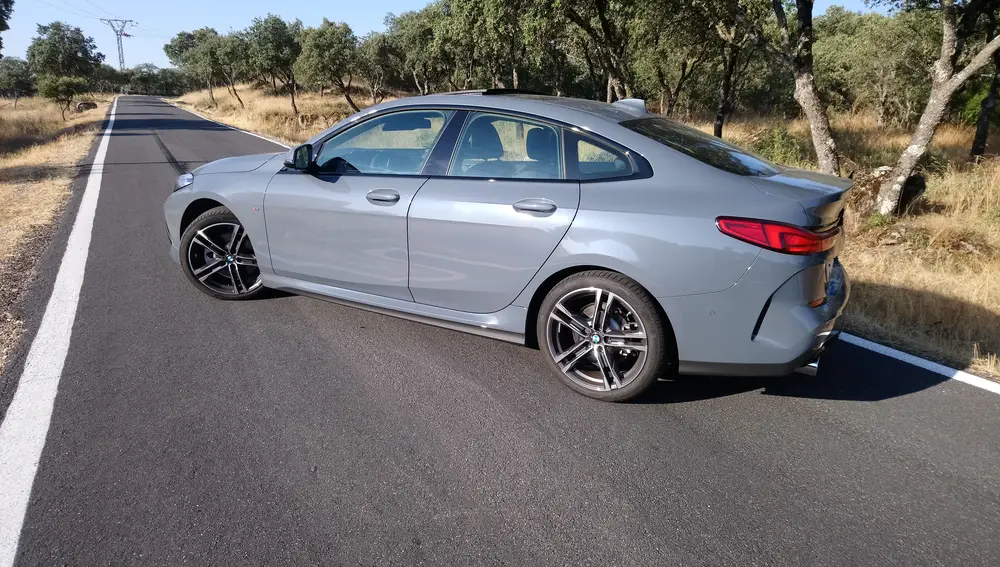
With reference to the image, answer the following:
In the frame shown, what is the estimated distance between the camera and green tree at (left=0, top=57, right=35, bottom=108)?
77312 mm

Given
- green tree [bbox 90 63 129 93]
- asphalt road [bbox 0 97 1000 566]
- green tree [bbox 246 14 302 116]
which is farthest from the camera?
green tree [bbox 90 63 129 93]

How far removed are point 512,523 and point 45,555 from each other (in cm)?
174

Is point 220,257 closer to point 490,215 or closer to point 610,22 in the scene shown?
point 490,215

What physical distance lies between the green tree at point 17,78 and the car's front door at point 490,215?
3798 inches

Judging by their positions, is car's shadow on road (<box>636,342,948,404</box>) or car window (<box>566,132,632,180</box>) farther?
car's shadow on road (<box>636,342,948,404</box>)

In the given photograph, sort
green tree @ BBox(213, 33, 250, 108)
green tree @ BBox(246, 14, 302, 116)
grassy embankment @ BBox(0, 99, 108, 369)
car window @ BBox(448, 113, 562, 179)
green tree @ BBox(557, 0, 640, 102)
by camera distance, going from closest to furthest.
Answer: car window @ BBox(448, 113, 562, 179) < grassy embankment @ BBox(0, 99, 108, 369) < green tree @ BBox(557, 0, 640, 102) < green tree @ BBox(246, 14, 302, 116) < green tree @ BBox(213, 33, 250, 108)

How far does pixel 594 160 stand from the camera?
3264 mm

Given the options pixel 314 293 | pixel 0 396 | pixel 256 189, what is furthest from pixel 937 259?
pixel 0 396

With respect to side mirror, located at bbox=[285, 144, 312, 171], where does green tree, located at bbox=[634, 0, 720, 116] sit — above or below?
above

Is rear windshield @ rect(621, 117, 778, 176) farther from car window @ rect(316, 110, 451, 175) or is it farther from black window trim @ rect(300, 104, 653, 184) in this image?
car window @ rect(316, 110, 451, 175)

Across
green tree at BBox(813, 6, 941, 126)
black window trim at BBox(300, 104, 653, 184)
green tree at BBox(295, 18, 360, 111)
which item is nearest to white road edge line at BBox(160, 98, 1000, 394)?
black window trim at BBox(300, 104, 653, 184)

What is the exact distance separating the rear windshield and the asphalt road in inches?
50.4

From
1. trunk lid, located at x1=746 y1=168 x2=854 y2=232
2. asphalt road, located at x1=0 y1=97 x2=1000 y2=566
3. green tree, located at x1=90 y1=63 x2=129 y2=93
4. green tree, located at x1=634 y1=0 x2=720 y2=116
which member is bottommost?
asphalt road, located at x1=0 y1=97 x2=1000 y2=566

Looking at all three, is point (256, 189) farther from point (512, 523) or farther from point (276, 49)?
point (276, 49)
